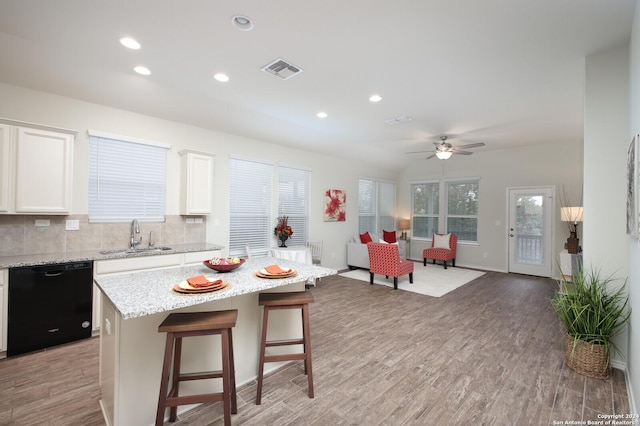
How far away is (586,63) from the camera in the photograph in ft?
8.84

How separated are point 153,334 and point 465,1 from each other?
10.1 ft

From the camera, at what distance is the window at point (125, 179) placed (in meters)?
3.60

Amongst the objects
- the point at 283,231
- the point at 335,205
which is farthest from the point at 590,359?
the point at 335,205

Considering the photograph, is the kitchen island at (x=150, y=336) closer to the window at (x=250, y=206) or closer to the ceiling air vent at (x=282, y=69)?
the ceiling air vent at (x=282, y=69)

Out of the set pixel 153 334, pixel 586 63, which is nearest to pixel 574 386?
pixel 586 63

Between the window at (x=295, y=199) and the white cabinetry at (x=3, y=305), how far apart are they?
147 inches

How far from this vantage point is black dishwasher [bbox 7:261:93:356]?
8.83 ft

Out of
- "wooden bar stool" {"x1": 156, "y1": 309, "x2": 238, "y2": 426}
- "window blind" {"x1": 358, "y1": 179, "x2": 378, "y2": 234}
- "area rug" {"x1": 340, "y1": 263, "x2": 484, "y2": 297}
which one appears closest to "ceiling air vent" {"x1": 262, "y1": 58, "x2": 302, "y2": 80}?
"wooden bar stool" {"x1": 156, "y1": 309, "x2": 238, "y2": 426}

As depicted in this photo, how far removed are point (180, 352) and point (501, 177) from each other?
747 cm

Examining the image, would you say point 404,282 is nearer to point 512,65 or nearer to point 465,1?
point 512,65

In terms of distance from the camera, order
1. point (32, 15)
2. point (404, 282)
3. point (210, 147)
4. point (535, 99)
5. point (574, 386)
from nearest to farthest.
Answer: point (32, 15) < point (574, 386) < point (535, 99) < point (210, 147) < point (404, 282)

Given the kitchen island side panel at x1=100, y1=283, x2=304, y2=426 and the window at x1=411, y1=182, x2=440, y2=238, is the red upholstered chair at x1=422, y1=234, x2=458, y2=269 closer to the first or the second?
the window at x1=411, y1=182, x2=440, y2=238

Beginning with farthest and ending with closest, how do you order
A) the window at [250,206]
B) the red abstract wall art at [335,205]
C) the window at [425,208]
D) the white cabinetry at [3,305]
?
the window at [425,208] → the red abstract wall art at [335,205] → the window at [250,206] → the white cabinetry at [3,305]

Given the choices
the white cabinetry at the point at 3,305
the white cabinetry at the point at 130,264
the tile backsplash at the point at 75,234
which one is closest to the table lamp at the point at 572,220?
the white cabinetry at the point at 130,264
